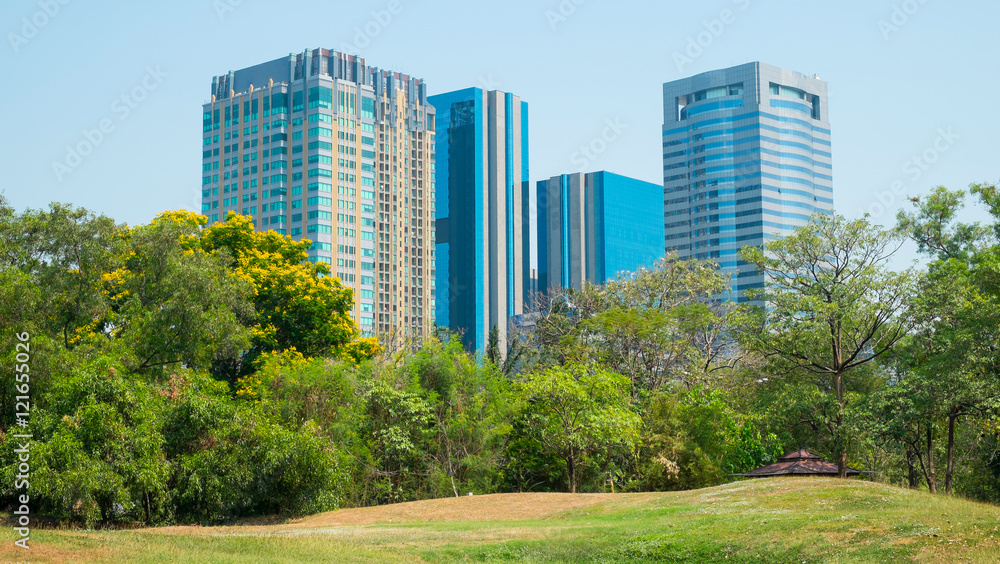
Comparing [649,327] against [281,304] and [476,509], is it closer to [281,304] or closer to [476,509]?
[476,509]

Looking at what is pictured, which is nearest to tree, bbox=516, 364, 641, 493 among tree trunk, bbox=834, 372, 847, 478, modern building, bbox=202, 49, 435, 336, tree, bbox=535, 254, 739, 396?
tree, bbox=535, 254, 739, 396

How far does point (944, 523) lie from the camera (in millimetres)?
22328

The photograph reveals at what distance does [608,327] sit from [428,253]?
13876 centimetres

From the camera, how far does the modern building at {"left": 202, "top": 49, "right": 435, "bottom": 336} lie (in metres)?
162

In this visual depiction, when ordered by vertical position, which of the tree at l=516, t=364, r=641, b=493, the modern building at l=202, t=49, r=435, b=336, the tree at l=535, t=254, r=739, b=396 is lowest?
the tree at l=516, t=364, r=641, b=493

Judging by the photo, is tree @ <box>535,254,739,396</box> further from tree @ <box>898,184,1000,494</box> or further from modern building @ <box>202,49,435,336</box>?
modern building @ <box>202,49,435,336</box>

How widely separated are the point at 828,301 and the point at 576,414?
11.9 meters

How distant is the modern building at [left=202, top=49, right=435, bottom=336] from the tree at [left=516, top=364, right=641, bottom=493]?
11359 centimetres

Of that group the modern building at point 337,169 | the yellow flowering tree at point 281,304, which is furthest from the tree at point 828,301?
the modern building at point 337,169

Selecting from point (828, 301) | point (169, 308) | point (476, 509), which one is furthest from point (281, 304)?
point (828, 301)

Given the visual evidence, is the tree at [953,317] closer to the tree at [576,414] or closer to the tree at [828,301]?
the tree at [828,301]

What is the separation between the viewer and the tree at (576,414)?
4169cm

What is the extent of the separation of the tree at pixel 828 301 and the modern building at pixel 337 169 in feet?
387

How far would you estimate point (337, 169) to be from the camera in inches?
6467
